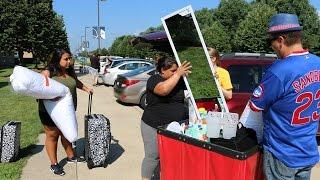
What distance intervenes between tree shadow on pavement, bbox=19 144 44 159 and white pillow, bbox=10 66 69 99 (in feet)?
5.44

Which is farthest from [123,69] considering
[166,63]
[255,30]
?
[255,30]

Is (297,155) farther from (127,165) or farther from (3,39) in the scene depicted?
(3,39)

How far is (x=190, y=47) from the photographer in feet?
13.4

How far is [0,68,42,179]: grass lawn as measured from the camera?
6135 millimetres

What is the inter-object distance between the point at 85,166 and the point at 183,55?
302 cm

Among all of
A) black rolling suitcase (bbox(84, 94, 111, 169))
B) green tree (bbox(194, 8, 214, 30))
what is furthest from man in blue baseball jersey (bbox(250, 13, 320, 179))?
green tree (bbox(194, 8, 214, 30))

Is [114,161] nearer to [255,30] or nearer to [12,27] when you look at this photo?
[12,27]

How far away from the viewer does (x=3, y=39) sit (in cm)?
3138

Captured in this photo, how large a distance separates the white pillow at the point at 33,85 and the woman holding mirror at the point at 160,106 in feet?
5.12

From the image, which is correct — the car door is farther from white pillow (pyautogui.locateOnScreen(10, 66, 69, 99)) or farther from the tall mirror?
the tall mirror

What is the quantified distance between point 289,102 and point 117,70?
61.7 feet

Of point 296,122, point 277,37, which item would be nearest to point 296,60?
point 277,37

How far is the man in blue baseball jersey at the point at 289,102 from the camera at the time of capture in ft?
9.43

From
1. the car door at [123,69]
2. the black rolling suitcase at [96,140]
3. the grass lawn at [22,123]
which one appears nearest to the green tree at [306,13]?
the car door at [123,69]
